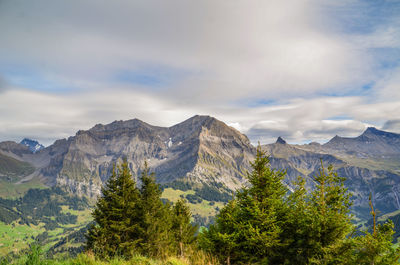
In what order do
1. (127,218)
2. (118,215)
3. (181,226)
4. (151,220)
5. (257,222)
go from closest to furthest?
(257,222), (118,215), (127,218), (151,220), (181,226)

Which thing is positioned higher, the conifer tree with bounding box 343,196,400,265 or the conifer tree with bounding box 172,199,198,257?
the conifer tree with bounding box 343,196,400,265

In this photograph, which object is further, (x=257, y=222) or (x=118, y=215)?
(x=118, y=215)

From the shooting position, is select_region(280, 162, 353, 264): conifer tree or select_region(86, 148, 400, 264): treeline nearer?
select_region(86, 148, 400, 264): treeline

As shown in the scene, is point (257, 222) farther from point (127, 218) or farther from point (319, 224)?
point (127, 218)

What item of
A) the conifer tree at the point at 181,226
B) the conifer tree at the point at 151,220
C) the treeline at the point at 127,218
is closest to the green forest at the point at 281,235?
the treeline at the point at 127,218

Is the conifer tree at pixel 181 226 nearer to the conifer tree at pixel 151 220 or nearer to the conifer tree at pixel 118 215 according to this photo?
the conifer tree at pixel 151 220

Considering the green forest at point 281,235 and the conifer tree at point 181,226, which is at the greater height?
the green forest at point 281,235

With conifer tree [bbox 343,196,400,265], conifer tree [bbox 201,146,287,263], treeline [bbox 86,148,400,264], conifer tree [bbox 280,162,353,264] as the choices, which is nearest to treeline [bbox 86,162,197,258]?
treeline [bbox 86,148,400,264]

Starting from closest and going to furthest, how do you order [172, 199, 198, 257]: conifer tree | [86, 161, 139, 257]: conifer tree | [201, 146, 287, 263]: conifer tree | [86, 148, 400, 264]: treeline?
[86, 148, 400, 264]: treeline < [201, 146, 287, 263]: conifer tree < [86, 161, 139, 257]: conifer tree < [172, 199, 198, 257]: conifer tree

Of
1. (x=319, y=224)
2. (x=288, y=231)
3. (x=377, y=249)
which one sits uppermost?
(x=319, y=224)

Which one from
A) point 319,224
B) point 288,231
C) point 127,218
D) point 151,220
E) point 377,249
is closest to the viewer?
point 377,249

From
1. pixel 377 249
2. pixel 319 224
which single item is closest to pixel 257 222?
pixel 319 224

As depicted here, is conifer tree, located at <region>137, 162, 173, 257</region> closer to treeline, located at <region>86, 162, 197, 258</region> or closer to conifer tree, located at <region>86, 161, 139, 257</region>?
treeline, located at <region>86, 162, 197, 258</region>

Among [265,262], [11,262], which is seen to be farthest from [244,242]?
[11,262]
